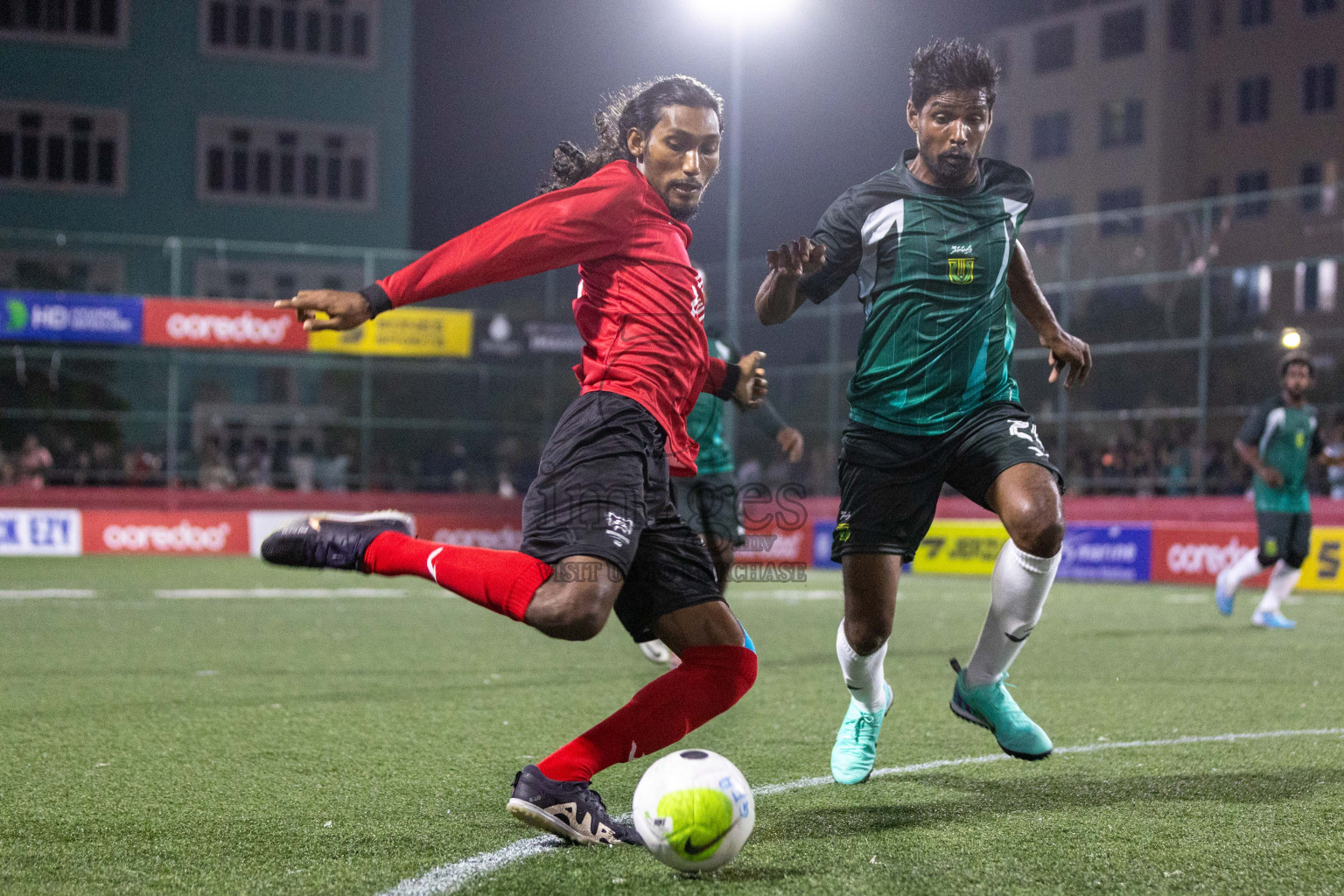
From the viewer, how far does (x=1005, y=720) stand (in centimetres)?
457

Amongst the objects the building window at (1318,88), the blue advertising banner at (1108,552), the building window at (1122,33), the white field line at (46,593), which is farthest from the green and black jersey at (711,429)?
the building window at (1122,33)

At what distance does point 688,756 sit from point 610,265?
136 centimetres

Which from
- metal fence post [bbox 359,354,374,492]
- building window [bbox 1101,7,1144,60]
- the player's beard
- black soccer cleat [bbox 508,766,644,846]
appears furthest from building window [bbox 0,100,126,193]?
building window [bbox 1101,7,1144,60]

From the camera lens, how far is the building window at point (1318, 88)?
45812 mm

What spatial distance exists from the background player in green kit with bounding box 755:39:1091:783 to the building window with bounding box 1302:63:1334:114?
157 feet

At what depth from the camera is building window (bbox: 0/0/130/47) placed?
32.8 meters

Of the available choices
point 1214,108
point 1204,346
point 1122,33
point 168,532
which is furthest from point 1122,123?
point 168,532

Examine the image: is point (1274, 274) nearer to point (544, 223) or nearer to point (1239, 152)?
point (544, 223)

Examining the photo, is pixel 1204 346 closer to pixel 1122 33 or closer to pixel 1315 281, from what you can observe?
pixel 1315 281

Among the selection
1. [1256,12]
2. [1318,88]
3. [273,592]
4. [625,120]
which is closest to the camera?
[625,120]

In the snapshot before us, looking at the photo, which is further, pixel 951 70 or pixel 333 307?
pixel 951 70

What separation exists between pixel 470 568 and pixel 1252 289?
62.5ft

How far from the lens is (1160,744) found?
5418mm

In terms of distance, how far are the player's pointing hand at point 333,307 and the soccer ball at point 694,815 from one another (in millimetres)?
1420
